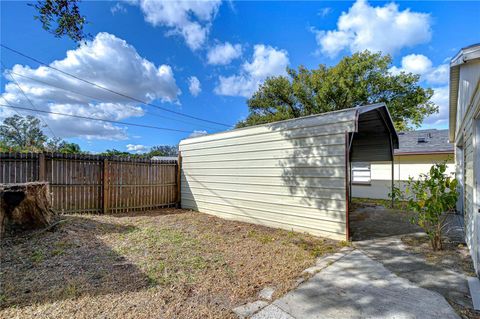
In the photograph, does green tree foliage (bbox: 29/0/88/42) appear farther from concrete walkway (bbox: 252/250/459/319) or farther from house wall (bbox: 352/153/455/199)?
house wall (bbox: 352/153/455/199)

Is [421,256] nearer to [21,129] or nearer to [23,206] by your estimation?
[23,206]

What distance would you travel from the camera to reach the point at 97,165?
22.3 ft

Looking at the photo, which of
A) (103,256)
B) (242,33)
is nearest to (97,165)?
(103,256)

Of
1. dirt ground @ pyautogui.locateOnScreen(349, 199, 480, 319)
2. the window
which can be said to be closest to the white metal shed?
dirt ground @ pyautogui.locateOnScreen(349, 199, 480, 319)

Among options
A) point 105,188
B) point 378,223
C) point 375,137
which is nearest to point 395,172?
point 375,137

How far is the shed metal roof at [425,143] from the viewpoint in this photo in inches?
390

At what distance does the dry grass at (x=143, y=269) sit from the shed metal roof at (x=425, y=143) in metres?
8.46

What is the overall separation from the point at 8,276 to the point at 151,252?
1637 millimetres

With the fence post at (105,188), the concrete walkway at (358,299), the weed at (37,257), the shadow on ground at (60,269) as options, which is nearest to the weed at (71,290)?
the shadow on ground at (60,269)

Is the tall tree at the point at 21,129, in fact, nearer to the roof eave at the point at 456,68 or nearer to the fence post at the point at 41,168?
the fence post at the point at 41,168

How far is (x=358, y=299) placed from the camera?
8.03ft

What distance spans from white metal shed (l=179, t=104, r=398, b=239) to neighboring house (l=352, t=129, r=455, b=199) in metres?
3.04

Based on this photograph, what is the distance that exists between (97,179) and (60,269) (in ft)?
14.2

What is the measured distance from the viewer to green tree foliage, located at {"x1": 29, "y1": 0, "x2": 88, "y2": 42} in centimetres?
300
